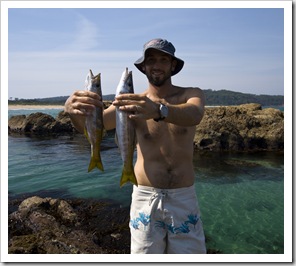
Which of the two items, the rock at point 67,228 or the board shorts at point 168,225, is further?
the rock at point 67,228

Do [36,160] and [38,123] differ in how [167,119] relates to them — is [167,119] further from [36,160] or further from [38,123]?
[38,123]

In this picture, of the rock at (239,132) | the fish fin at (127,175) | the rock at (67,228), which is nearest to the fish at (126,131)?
the fish fin at (127,175)

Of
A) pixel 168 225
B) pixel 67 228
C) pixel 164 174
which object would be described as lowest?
pixel 67 228

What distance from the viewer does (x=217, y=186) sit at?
14516mm

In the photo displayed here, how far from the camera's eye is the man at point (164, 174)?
3984 millimetres

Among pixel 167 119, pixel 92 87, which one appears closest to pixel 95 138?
pixel 92 87

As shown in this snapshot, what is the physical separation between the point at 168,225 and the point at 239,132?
21973 millimetres

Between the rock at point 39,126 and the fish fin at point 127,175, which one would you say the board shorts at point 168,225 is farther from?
the rock at point 39,126

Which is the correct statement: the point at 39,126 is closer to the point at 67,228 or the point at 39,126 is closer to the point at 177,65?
the point at 67,228

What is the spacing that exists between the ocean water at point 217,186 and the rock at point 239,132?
1.67m

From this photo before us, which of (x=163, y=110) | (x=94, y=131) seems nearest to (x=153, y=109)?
(x=163, y=110)

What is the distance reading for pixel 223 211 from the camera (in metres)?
11.7

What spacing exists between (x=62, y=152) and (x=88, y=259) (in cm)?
Answer: 1945

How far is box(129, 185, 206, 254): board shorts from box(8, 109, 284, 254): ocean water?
5.46 meters
